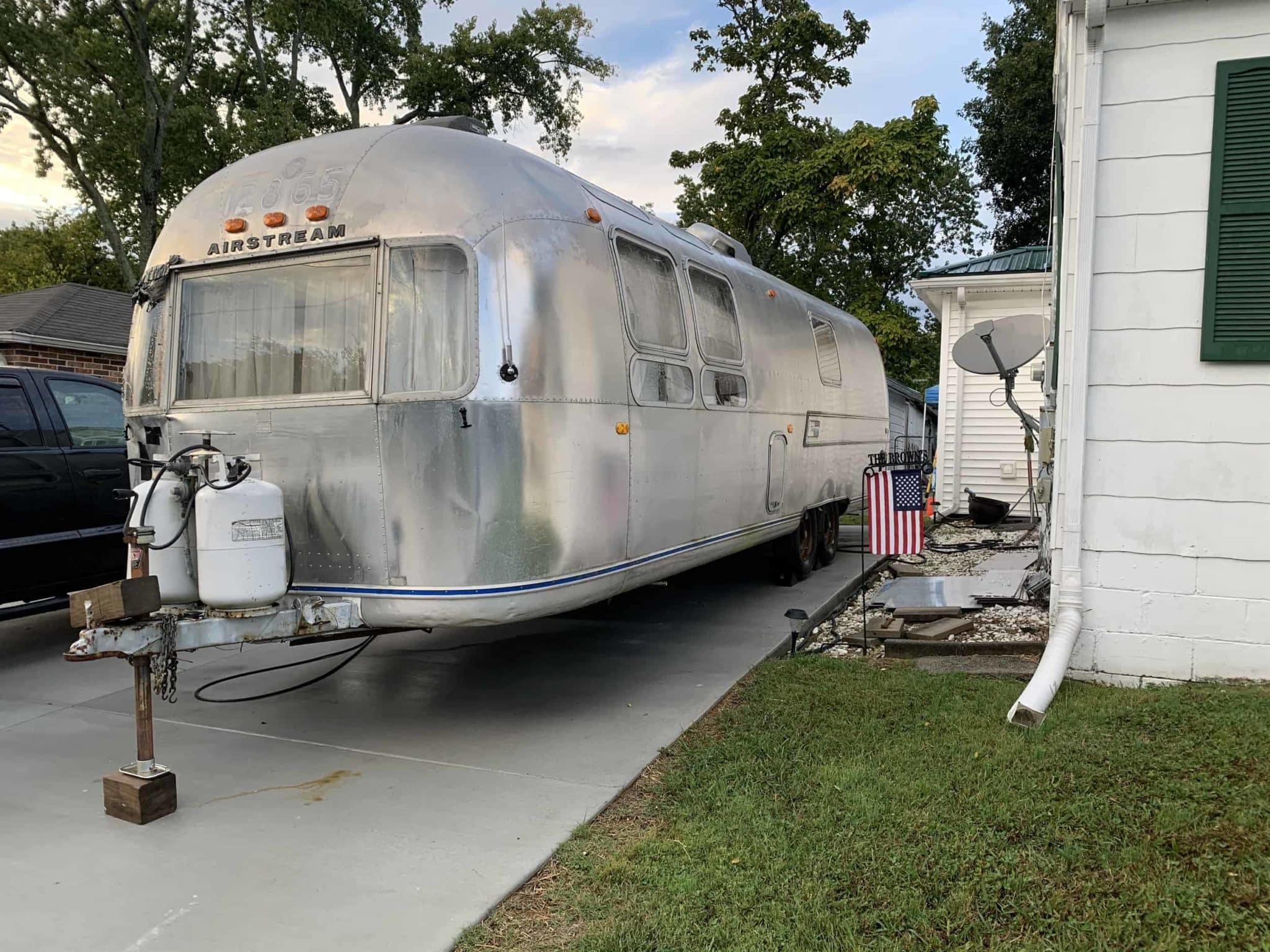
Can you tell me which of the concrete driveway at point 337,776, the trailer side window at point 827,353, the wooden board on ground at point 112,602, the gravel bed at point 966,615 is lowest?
the concrete driveway at point 337,776

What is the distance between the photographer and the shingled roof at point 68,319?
1276 centimetres

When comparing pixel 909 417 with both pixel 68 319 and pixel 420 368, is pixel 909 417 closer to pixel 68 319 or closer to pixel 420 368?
pixel 68 319

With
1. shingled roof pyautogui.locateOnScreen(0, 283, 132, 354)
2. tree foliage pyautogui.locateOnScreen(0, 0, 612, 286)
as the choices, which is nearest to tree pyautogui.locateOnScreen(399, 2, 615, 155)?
tree foliage pyautogui.locateOnScreen(0, 0, 612, 286)

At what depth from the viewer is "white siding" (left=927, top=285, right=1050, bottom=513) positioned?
43.5 feet

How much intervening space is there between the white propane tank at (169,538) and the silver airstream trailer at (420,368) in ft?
1.55

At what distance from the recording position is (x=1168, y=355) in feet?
15.7

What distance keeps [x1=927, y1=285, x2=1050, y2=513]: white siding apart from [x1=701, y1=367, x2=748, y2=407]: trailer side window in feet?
26.0

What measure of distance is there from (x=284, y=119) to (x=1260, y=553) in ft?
74.1

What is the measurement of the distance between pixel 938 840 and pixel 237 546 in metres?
2.91

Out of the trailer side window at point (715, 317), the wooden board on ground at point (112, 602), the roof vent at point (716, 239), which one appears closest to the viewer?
the wooden board on ground at point (112, 602)

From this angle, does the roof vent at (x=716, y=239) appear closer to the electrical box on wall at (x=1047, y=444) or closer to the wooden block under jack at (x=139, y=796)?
the electrical box on wall at (x=1047, y=444)

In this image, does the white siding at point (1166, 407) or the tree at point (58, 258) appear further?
the tree at point (58, 258)

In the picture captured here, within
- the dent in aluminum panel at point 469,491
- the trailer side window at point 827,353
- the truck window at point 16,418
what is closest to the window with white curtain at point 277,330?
the dent in aluminum panel at point 469,491

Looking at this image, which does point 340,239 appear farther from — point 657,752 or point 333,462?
point 657,752
